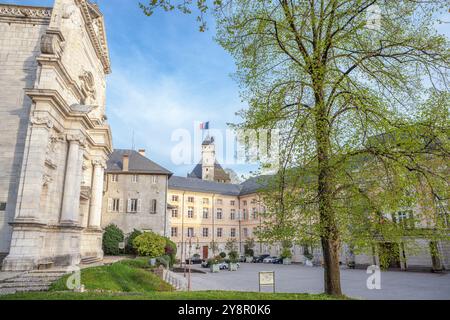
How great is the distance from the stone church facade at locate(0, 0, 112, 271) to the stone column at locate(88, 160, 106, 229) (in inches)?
262

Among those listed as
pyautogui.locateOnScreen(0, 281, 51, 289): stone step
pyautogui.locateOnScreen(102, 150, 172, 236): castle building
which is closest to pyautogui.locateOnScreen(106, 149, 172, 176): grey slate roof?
pyautogui.locateOnScreen(102, 150, 172, 236): castle building

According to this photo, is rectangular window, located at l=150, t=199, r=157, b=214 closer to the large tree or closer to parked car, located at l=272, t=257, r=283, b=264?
parked car, located at l=272, t=257, r=283, b=264

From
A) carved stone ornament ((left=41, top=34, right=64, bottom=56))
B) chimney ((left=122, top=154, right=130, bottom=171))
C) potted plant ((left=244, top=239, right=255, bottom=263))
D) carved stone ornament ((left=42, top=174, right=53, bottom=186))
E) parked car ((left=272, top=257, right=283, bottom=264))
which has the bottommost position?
parked car ((left=272, top=257, right=283, bottom=264))

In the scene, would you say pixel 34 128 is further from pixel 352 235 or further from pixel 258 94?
pixel 352 235

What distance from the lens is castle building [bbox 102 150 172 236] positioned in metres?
37.2

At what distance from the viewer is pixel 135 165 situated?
39.7 m

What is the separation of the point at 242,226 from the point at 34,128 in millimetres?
49069

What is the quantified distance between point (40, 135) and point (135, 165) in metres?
24.5

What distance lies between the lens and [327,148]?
9414 millimetres

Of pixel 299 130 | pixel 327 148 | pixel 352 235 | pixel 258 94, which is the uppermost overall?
pixel 258 94

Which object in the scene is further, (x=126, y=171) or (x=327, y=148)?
(x=126, y=171)

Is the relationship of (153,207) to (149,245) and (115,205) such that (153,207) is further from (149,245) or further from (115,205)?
(149,245)

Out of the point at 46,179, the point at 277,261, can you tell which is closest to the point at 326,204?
the point at 46,179
